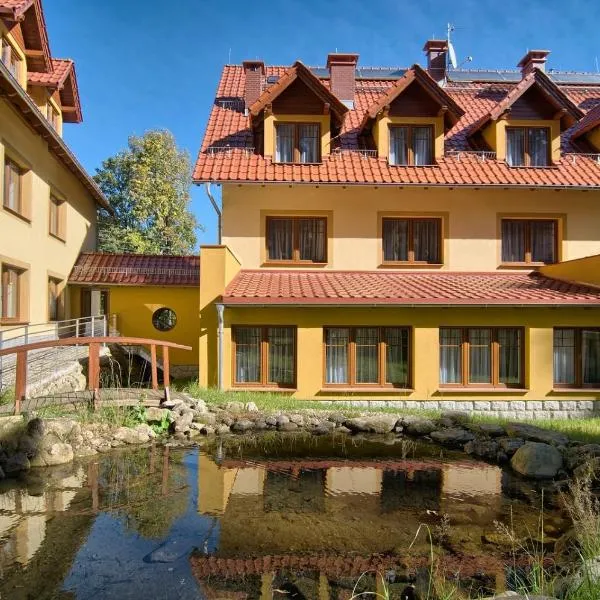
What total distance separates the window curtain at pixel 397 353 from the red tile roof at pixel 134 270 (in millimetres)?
7720

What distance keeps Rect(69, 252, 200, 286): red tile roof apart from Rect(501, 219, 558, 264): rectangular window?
35.3 ft

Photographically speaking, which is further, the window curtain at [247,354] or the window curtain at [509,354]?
the window curtain at [509,354]

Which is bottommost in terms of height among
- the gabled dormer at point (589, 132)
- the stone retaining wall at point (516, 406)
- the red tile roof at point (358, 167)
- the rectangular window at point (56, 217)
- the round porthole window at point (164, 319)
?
the stone retaining wall at point (516, 406)

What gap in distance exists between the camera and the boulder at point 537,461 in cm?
777

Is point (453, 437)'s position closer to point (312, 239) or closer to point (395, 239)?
point (395, 239)

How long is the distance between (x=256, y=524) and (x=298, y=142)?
12149 mm

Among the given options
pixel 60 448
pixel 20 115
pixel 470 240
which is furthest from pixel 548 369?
pixel 20 115

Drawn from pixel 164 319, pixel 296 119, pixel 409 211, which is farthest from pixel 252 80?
pixel 164 319

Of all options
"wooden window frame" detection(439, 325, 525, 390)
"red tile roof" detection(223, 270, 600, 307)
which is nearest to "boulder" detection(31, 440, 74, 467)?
"red tile roof" detection(223, 270, 600, 307)

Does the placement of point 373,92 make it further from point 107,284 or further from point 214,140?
point 107,284

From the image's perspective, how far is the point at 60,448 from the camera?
26.2ft

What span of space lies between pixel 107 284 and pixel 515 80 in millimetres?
18621

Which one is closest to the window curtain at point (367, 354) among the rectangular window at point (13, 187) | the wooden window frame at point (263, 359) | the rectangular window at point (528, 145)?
the wooden window frame at point (263, 359)

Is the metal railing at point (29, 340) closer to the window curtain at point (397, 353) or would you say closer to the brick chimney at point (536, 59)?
the window curtain at point (397, 353)
